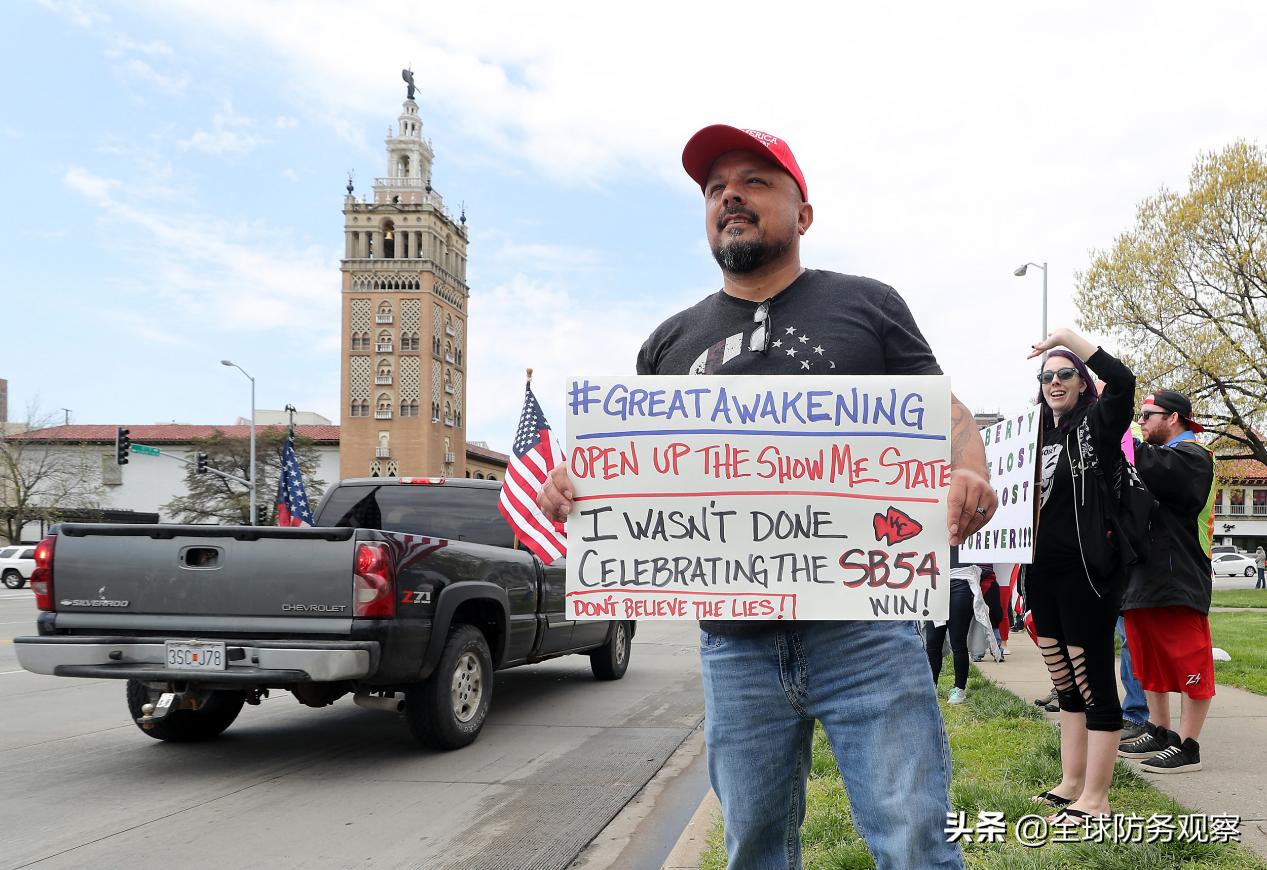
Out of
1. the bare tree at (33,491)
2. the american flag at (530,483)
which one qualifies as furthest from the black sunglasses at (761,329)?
the bare tree at (33,491)

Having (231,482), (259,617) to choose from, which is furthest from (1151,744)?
(231,482)

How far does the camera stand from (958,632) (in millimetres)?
7375

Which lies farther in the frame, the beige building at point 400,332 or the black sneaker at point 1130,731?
the beige building at point 400,332

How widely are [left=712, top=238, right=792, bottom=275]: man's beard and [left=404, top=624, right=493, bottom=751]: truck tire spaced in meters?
4.44

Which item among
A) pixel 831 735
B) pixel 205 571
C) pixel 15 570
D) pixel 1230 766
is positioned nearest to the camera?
pixel 831 735

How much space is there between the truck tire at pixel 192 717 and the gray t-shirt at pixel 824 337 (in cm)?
527

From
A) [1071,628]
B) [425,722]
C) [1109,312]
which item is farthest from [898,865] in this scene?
[1109,312]

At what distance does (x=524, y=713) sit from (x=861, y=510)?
245 inches

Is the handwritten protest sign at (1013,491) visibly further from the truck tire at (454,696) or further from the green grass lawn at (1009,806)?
the truck tire at (454,696)

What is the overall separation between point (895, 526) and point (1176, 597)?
332 cm

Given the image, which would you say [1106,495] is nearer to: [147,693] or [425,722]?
[425,722]

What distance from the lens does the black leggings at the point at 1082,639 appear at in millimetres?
4039

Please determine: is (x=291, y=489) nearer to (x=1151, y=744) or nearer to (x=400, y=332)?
(x=1151, y=744)

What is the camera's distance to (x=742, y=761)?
2338 millimetres
